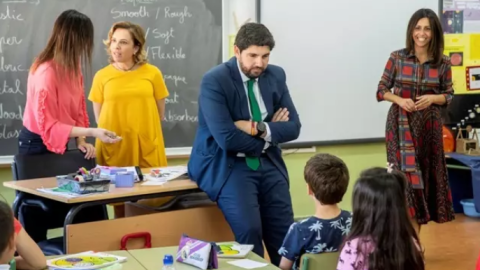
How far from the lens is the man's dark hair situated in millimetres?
3684

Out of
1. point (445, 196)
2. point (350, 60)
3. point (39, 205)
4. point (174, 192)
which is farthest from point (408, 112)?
point (39, 205)

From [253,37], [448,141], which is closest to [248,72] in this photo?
[253,37]

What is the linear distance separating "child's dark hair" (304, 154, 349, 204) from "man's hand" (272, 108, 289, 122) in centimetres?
82

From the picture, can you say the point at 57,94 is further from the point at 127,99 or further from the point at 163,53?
the point at 163,53

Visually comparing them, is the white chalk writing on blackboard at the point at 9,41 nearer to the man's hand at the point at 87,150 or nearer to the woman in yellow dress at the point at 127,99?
the woman in yellow dress at the point at 127,99

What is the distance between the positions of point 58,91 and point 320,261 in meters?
2.03

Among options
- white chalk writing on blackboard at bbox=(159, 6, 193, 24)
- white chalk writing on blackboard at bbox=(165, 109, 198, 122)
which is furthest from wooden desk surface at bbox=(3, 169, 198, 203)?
white chalk writing on blackboard at bbox=(159, 6, 193, 24)

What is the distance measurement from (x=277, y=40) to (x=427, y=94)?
4.49 feet

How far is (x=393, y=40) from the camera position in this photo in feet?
Answer: 20.2

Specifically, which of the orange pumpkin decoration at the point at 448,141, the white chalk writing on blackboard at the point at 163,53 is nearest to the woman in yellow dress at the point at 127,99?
the white chalk writing on blackboard at the point at 163,53

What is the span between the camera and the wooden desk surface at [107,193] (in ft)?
11.6

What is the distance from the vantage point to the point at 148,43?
5.34m

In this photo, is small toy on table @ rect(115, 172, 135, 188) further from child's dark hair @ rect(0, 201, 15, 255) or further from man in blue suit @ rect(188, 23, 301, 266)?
child's dark hair @ rect(0, 201, 15, 255)

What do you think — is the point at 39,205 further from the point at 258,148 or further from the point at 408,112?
the point at 408,112
